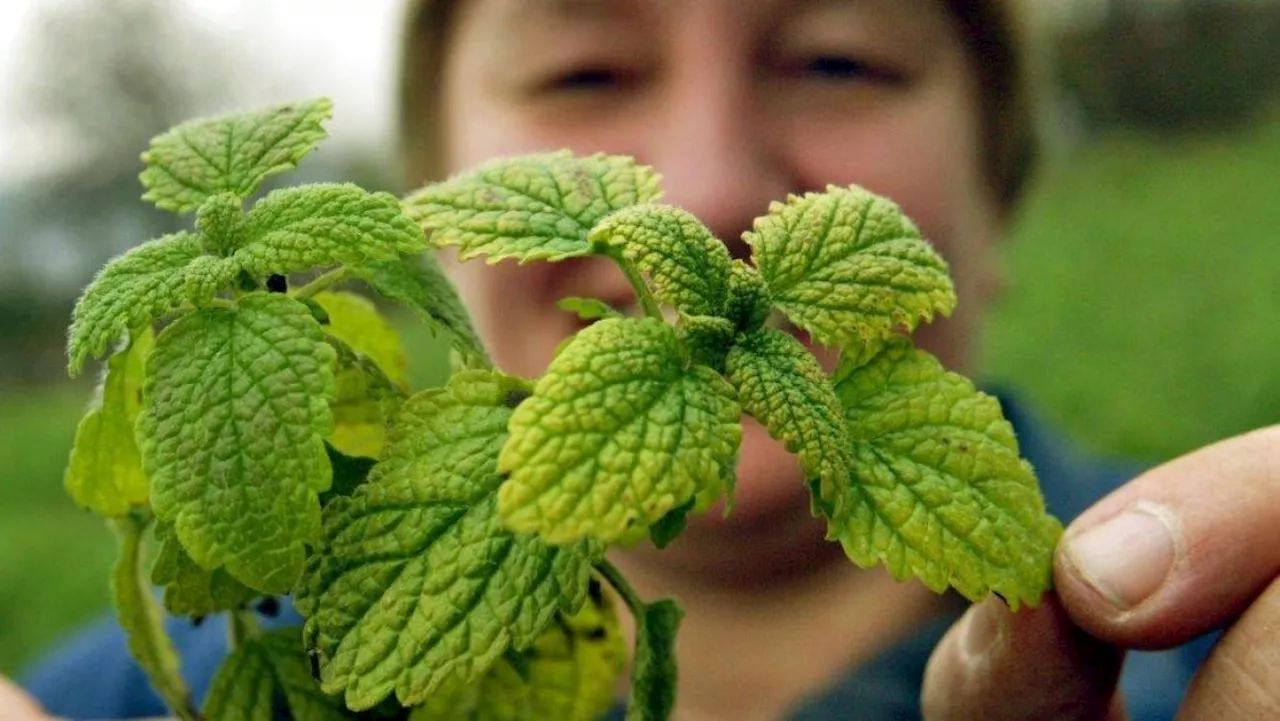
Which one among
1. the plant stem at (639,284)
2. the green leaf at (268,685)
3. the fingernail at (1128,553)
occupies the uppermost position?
the plant stem at (639,284)

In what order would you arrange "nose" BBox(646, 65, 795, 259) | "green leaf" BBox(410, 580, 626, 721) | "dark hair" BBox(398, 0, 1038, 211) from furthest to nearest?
"dark hair" BBox(398, 0, 1038, 211)
"nose" BBox(646, 65, 795, 259)
"green leaf" BBox(410, 580, 626, 721)

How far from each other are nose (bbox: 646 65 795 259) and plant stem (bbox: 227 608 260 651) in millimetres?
1167

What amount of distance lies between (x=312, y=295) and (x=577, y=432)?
0.34 metres

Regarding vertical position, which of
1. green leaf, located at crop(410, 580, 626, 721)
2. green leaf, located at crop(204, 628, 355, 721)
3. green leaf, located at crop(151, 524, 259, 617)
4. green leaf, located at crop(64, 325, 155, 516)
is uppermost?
green leaf, located at crop(64, 325, 155, 516)

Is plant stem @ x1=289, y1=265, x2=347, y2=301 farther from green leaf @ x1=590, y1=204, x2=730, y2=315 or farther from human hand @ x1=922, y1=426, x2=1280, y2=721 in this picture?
human hand @ x1=922, y1=426, x2=1280, y2=721

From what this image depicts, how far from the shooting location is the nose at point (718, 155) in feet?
6.52

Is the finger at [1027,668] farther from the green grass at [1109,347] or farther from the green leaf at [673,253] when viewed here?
the green grass at [1109,347]

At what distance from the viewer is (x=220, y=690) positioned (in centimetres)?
96

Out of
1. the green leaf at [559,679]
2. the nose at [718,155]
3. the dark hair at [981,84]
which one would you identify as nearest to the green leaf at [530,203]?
the green leaf at [559,679]

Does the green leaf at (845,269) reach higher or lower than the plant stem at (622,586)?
higher

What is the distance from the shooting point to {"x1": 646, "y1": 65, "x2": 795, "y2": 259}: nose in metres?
1.99

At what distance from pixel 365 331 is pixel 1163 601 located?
80 cm

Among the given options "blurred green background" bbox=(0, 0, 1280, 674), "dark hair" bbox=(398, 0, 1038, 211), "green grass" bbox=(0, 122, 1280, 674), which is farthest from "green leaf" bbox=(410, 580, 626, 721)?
"green grass" bbox=(0, 122, 1280, 674)

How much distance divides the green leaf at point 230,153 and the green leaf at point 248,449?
20 centimetres
